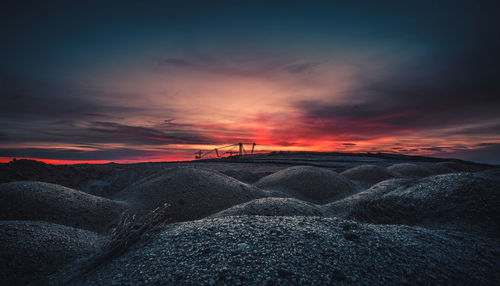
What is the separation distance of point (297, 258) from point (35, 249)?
2.73 meters

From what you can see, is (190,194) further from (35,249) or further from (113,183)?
(113,183)

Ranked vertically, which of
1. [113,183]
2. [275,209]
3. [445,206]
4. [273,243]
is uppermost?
[273,243]

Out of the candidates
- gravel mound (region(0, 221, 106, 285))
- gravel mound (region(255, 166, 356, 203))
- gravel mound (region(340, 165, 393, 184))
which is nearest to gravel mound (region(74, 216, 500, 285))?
gravel mound (region(0, 221, 106, 285))

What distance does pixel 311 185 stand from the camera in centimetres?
803

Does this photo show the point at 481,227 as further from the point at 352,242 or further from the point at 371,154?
the point at 371,154

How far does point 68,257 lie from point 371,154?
20.9m

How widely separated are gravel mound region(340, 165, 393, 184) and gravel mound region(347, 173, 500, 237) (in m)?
5.68

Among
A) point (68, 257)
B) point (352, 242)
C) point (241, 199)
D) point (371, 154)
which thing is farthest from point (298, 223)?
point (371, 154)

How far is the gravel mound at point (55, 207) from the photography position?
13.7 ft

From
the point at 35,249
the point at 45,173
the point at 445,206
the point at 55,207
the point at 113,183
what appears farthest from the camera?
the point at 113,183

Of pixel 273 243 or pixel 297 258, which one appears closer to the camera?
pixel 297 258

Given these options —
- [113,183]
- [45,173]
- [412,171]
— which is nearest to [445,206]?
[412,171]

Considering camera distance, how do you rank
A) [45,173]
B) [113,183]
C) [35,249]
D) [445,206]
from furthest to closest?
[113,183] → [45,173] → [445,206] → [35,249]

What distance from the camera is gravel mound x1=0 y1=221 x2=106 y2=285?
84.4 inches
